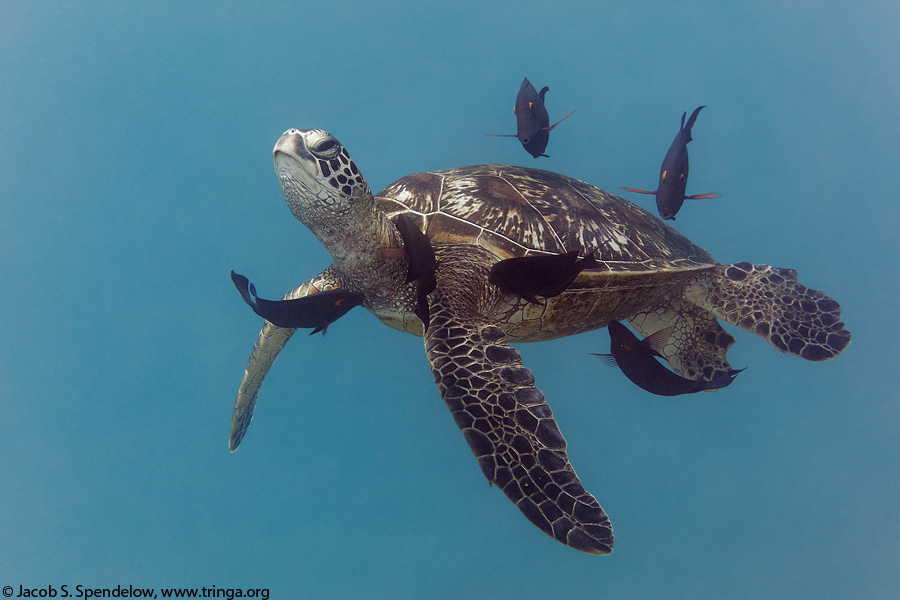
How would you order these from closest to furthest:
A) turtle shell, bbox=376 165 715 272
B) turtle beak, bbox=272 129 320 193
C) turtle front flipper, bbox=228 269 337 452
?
turtle beak, bbox=272 129 320 193
turtle shell, bbox=376 165 715 272
turtle front flipper, bbox=228 269 337 452

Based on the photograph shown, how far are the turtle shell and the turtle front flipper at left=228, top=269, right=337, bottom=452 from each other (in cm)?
96

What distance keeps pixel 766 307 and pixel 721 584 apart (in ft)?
15.6

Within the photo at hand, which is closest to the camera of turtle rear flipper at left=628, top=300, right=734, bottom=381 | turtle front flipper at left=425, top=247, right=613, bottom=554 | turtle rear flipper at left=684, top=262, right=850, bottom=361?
Answer: turtle front flipper at left=425, top=247, right=613, bottom=554

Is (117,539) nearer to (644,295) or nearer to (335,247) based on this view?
(335,247)

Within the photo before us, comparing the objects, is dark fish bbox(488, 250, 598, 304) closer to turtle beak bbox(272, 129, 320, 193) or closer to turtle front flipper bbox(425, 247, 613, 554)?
turtle front flipper bbox(425, 247, 613, 554)

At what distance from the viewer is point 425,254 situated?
108 inches

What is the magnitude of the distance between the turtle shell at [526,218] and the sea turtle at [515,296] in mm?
13

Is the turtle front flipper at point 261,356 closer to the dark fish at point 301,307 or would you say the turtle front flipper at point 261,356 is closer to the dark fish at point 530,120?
the dark fish at point 301,307

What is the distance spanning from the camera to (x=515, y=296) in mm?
3148

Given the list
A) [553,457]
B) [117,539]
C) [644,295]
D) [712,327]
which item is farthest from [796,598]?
[117,539]

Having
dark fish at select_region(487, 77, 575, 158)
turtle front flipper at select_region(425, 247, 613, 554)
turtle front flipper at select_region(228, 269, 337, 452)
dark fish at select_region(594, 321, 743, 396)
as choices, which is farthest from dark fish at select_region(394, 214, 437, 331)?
dark fish at select_region(487, 77, 575, 158)

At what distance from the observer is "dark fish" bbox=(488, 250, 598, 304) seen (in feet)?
8.34

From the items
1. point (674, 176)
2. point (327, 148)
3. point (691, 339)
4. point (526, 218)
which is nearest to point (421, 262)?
point (327, 148)

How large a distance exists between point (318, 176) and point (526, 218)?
65.5 inches
